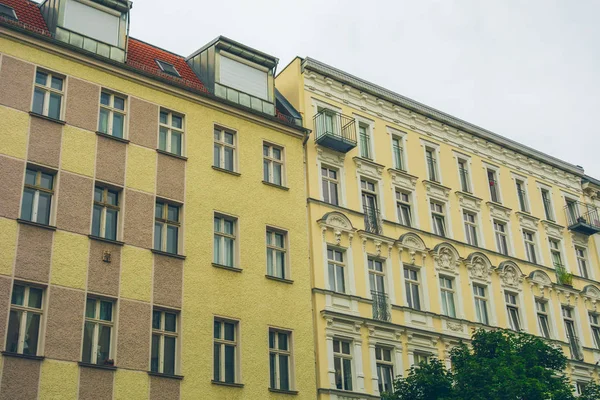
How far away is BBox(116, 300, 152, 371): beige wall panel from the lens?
24.0m

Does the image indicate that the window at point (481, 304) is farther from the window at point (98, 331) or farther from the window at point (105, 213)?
the window at point (98, 331)

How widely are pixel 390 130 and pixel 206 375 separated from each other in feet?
49.7

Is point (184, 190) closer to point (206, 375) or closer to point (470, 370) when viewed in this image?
point (206, 375)

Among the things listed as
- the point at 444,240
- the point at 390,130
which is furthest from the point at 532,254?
the point at 390,130

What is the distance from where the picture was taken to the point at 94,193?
1011 inches

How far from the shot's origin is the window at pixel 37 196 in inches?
950

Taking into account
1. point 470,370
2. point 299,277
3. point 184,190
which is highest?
point 184,190

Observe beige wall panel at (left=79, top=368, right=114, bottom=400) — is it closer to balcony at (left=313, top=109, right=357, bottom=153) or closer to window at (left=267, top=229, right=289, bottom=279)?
window at (left=267, top=229, right=289, bottom=279)

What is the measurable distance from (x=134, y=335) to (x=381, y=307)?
10614 mm

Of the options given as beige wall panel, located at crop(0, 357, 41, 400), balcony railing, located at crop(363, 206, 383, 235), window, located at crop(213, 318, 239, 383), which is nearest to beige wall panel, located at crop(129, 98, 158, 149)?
window, located at crop(213, 318, 239, 383)

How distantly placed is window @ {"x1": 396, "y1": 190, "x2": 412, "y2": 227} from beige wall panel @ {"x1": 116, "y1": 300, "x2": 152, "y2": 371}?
13181mm

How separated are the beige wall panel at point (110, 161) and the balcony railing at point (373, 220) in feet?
34.5

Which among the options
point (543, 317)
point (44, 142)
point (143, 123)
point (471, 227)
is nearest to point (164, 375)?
point (44, 142)

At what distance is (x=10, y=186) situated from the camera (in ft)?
78.3
